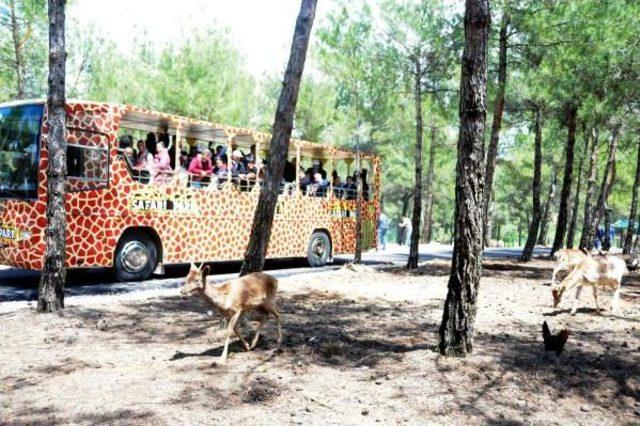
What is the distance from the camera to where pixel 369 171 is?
60.1 ft

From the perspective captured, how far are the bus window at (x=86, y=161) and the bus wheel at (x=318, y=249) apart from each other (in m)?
6.73

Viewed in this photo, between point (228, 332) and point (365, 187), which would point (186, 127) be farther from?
point (228, 332)

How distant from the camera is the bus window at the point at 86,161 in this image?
10578mm

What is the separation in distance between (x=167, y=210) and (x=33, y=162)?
2892 millimetres

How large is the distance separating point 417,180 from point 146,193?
281 inches

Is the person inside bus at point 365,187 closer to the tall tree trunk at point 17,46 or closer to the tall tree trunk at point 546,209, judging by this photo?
the tall tree trunk at point 17,46

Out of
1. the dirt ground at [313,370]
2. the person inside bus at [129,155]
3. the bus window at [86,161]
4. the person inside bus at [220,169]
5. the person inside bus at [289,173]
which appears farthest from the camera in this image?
the person inside bus at [289,173]

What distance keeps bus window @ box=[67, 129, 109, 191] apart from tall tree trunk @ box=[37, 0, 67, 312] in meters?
3.02

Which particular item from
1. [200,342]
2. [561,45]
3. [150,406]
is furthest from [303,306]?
[561,45]

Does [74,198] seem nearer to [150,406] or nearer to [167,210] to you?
[167,210]

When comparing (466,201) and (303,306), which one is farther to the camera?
(303,306)

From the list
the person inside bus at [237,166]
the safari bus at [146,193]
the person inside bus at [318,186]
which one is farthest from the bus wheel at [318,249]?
the person inside bus at [237,166]

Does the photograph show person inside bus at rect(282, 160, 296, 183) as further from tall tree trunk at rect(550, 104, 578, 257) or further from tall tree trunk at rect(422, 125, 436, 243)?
tall tree trunk at rect(422, 125, 436, 243)

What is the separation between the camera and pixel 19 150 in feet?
34.2
